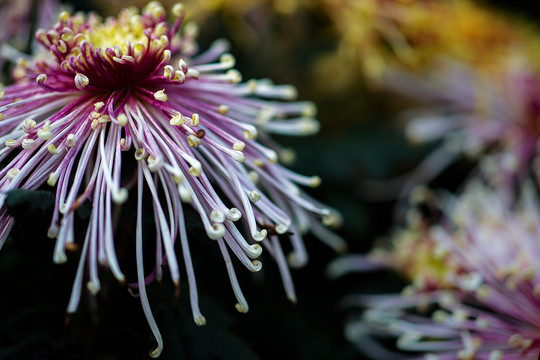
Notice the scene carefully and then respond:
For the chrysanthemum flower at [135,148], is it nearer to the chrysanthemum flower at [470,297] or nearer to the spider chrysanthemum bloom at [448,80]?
the chrysanthemum flower at [470,297]

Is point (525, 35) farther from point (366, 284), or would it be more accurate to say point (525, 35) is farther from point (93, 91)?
point (93, 91)

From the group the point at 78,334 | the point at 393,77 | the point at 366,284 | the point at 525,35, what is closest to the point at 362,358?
the point at 366,284

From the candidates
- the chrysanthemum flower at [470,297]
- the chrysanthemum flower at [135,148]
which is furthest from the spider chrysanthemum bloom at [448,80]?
the chrysanthemum flower at [135,148]

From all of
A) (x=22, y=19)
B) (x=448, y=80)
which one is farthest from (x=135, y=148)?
(x=448, y=80)

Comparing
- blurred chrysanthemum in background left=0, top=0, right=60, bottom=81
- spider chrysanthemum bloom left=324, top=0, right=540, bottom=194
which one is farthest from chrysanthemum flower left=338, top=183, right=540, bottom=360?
blurred chrysanthemum in background left=0, top=0, right=60, bottom=81

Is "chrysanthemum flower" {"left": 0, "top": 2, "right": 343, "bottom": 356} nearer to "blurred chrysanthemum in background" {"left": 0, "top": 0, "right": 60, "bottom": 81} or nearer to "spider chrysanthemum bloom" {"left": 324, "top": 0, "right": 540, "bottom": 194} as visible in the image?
"blurred chrysanthemum in background" {"left": 0, "top": 0, "right": 60, "bottom": 81}

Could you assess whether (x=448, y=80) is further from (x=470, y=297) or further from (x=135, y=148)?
(x=135, y=148)
